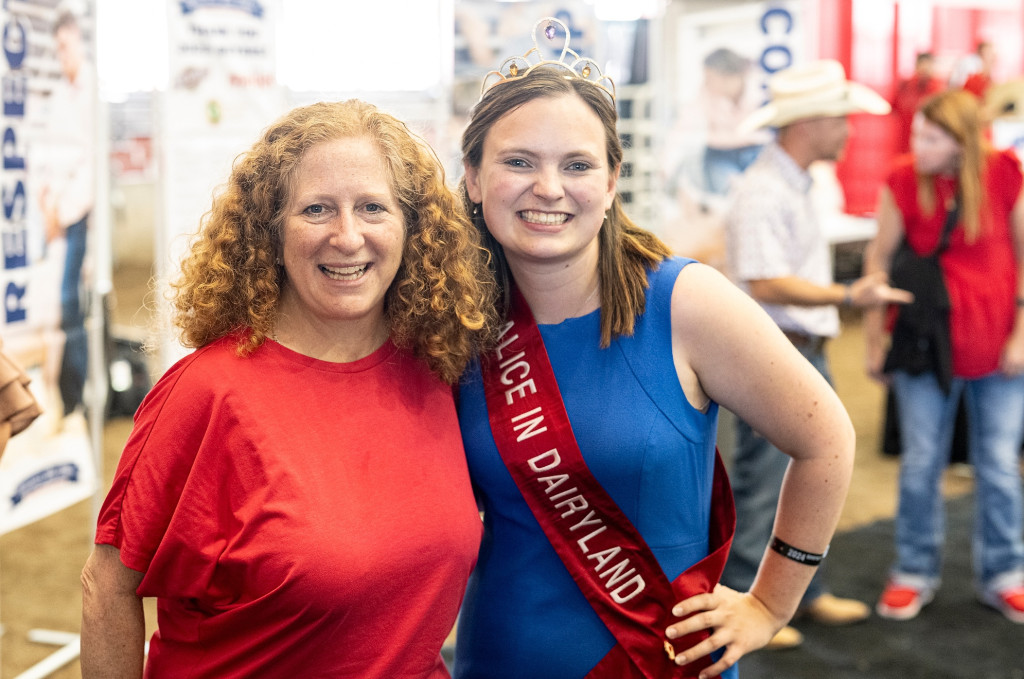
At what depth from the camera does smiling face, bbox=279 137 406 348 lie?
1.29m

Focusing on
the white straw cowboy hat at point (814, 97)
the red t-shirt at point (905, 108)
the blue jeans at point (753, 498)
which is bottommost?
the blue jeans at point (753, 498)

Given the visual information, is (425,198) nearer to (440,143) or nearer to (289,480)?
(289,480)

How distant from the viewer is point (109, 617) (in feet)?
4.12

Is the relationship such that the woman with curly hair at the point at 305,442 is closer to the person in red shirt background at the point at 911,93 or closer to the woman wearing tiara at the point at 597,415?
the woman wearing tiara at the point at 597,415

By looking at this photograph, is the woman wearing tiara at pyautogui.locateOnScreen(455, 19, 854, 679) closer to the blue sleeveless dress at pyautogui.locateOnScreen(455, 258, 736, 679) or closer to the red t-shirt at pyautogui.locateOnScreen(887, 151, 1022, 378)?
the blue sleeveless dress at pyautogui.locateOnScreen(455, 258, 736, 679)

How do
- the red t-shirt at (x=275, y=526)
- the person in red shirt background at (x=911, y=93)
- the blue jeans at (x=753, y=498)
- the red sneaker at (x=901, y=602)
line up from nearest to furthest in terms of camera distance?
the red t-shirt at (x=275, y=526), the blue jeans at (x=753, y=498), the red sneaker at (x=901, y=602), the person in red shirt background at (x=911, y=93)

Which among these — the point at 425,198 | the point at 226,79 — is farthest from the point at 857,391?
the point at 425,198

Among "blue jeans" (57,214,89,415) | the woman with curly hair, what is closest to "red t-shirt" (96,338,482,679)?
the woman with curly hair

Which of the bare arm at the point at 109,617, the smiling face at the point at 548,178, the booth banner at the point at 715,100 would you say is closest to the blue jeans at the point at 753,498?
the booth banner at the point at 715,100

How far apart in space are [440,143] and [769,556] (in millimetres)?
3360

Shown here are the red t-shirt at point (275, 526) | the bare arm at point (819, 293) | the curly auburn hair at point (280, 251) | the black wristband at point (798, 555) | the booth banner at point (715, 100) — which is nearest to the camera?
the red t-shirt at point (275, 526)

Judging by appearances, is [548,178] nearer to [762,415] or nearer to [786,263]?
[762,415]

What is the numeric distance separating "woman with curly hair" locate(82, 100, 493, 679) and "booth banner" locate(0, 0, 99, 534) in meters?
1.36

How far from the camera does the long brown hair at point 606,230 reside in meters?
1.41
